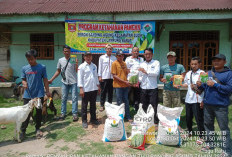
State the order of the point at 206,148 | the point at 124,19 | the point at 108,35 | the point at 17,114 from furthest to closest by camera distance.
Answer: the point at 108,35
the point at 124,19
the point at 17,114
the point at 206,148

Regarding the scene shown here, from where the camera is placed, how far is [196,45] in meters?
6.91

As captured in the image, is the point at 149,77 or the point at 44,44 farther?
the point at 44,44

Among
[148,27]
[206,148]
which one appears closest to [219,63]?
[206,148]

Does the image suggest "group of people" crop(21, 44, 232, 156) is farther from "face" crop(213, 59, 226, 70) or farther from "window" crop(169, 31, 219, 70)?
"window" crop(169, 31, 219, 70)

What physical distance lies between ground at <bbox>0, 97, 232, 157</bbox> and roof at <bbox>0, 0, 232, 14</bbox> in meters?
4.13

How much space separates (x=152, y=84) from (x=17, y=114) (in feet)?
9.62

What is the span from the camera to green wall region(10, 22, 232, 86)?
22.2 ft

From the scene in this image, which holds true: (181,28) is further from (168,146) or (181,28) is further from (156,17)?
(168,146)

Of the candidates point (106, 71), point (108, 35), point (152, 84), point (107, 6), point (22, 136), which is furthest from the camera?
point (107, 6)

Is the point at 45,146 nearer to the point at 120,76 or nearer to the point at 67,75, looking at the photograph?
the point at 67,75

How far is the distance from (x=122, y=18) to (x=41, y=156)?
496cm

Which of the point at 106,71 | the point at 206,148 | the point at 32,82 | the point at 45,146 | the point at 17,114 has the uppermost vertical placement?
the point at 106,71

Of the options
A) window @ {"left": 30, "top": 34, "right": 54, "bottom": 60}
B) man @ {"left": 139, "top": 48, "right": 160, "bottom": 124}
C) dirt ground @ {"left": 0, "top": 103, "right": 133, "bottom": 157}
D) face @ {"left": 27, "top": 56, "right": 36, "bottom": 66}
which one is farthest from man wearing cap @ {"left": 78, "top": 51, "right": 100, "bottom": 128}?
window @ {"left": 30, "top": 34, "right": 54, "bottom": 60}

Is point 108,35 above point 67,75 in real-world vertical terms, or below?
above
